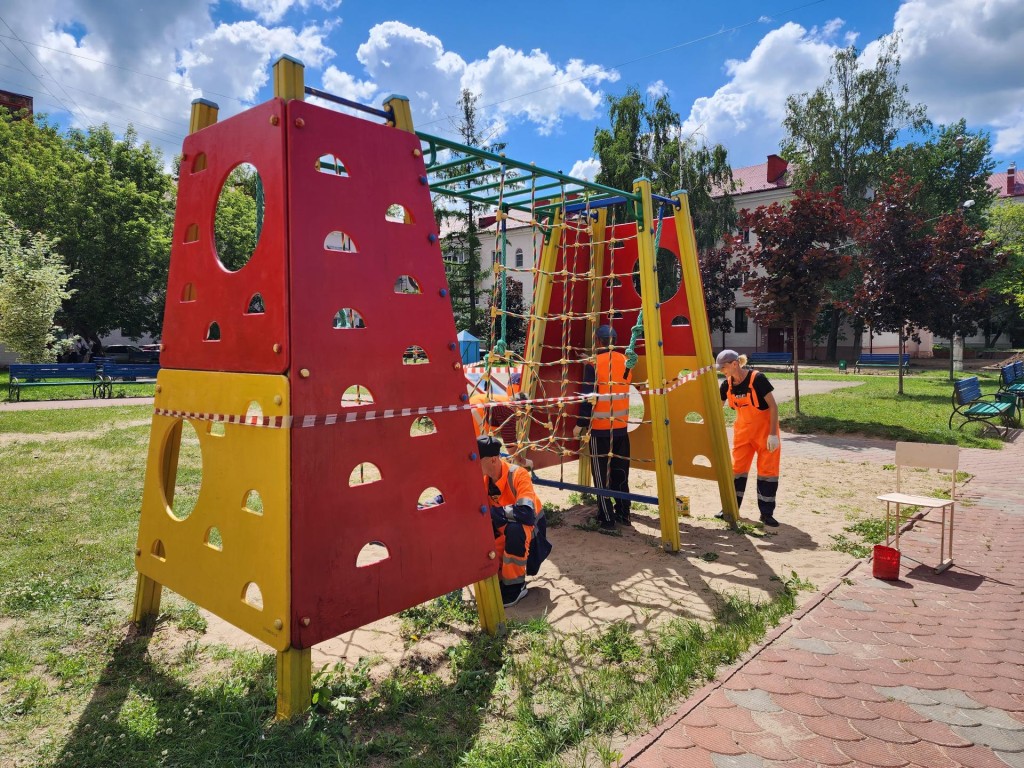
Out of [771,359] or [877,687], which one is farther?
[771,359]

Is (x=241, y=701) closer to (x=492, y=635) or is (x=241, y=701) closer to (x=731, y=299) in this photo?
(x=492, y=635)

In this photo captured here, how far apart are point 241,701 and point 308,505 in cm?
102

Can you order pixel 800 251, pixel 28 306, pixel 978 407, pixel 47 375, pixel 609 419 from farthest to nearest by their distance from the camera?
pixel 28 306, pixel 47 375, pixel 800 251, pixel 978 407, pixel 609 419

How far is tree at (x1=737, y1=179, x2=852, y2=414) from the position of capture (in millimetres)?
11789

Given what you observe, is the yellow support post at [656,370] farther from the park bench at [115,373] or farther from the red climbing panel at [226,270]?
the park bench at [115,373]

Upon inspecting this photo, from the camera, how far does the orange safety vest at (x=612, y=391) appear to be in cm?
571

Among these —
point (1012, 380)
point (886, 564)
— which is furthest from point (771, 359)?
point (886, 564)

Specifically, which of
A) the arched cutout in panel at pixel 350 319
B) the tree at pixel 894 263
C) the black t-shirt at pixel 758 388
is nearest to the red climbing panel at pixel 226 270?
the arched cutout in panel at pixel 350 319

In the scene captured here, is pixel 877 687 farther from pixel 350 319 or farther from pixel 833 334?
pixel 833 334

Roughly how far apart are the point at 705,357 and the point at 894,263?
38.4 ft

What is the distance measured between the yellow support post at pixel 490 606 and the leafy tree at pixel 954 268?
48.4 feet

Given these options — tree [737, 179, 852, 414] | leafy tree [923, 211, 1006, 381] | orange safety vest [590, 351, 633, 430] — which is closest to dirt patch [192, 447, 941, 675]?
orange safety vest [590, 351, 633, 430]

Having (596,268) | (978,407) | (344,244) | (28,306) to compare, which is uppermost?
(28,306)

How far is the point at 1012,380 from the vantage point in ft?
41.8
